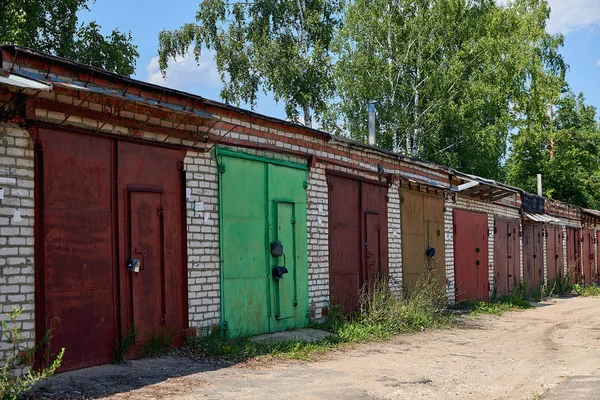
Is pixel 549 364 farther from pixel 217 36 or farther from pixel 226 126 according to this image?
pixel 217 36

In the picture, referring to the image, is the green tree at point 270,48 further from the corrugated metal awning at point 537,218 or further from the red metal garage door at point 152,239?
the red metal garage door at point 152,239

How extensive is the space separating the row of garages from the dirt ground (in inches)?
25.6

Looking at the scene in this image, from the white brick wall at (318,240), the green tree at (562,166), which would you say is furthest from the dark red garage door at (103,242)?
the green tree at (562,166)

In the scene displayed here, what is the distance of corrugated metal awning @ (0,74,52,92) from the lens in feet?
19.5

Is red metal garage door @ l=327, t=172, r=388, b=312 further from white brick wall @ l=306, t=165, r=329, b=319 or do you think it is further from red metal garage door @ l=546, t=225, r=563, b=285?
red metal garage door @ l=546, t=225, r=563, b=285

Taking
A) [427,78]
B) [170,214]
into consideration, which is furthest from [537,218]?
[170,214]

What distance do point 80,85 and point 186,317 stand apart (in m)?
3.01

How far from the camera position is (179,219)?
856 cm

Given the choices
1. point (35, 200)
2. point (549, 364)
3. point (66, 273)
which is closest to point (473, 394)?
point (549, 364)

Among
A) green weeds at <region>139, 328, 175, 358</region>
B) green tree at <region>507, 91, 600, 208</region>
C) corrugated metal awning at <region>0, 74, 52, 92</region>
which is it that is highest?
green tree at <region>507, 91, 600, 208</region>

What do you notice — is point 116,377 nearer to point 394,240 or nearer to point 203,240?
point 203,240

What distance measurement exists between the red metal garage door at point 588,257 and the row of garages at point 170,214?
55.7ft

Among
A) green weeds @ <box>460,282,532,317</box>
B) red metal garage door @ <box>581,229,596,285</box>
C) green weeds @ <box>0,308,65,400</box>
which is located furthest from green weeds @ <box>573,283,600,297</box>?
green weeds @ <box>0,308,65,400</box>

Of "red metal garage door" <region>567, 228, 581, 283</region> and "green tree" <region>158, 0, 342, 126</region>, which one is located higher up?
"green tree" <region>158, 0, 342, 126</region>
